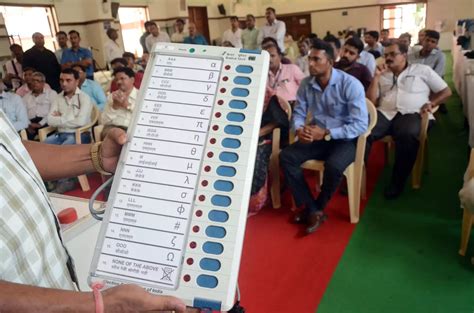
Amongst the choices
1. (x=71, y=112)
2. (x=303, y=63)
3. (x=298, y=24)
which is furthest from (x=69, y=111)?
(x=298, y=24)

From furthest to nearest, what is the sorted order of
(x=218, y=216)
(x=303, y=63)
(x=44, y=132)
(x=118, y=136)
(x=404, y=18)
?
1. (x=404, y=18)
2. (x=303, y=63)
3. (x=44, y=132)
4. (x=118, y=136)
5. (x=218, y=216)

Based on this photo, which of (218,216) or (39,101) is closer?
(218,216)

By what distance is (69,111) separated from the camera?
11.4ft

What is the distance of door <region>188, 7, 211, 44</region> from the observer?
35.9ft

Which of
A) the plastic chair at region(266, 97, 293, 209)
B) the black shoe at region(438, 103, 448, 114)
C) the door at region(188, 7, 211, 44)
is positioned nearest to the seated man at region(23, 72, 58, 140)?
the plastic chair at region(266, 97, 293, 209)

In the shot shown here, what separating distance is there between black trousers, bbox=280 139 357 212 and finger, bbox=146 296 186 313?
5.92 ft

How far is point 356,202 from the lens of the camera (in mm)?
2430

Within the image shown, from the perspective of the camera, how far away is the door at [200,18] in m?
10.9

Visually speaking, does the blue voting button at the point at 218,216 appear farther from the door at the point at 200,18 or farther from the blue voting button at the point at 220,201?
the door at the point at 200,18

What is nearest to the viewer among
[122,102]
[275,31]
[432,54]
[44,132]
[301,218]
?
[301,218]

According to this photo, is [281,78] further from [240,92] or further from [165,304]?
[165,304]

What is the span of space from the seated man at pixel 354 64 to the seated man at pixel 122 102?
189cm

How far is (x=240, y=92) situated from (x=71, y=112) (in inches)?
122

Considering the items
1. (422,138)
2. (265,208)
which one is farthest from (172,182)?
(422,138)
